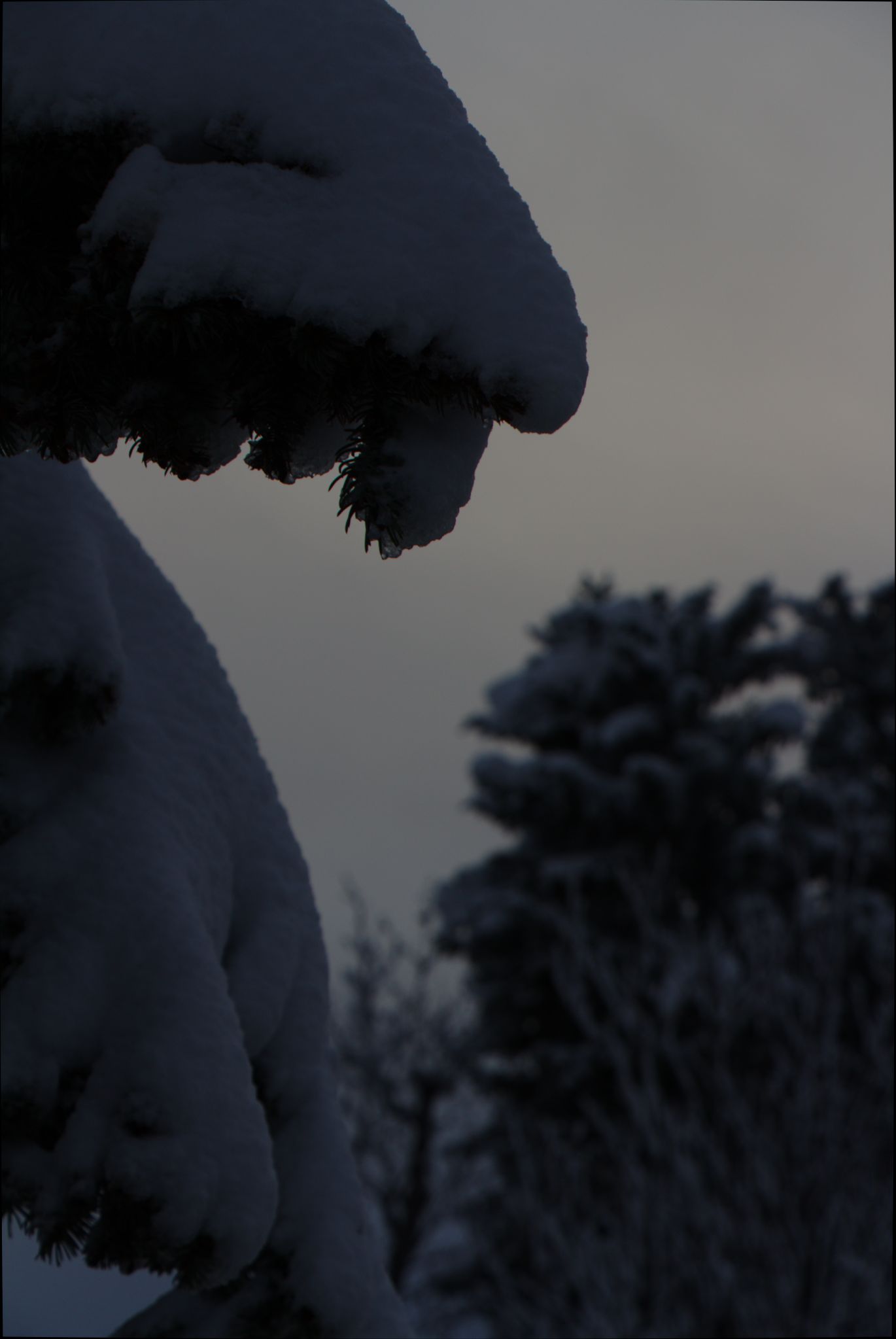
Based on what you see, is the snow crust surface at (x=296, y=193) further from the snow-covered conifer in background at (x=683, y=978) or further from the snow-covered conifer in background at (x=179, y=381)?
the snow-covered conifer in background at (x=683, y=978)

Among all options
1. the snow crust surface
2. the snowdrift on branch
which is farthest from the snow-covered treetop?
the snowdrift on branch

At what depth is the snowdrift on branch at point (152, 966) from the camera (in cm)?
219

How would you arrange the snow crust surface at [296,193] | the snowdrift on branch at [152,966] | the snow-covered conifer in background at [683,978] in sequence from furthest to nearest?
the snow-covered conifer in background at [683,978] < the snowdrift on branch at [152,966] < the snow crust surface at [296,193]

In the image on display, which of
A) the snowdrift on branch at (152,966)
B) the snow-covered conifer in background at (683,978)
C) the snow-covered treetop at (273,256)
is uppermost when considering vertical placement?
the snow-covered conifer in background at (683,978)

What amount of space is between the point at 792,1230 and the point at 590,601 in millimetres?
10202

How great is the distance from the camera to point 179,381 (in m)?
1.76

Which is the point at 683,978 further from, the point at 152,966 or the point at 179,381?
the point at 179,381

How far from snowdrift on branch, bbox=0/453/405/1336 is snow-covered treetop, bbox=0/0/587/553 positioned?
0.85 meters

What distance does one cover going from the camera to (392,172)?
166cm

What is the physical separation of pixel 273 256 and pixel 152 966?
4.46 ft

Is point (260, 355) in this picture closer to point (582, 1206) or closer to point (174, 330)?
point (174, 330)

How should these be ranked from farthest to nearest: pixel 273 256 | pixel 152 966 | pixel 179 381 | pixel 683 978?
1. pixel 683 978
2. pixel 152 966
3. pixel 179 381
4. pixel 273 256

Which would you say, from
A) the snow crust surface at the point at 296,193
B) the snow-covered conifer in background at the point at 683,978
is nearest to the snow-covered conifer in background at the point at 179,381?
the snow crust surface at the point at 296,193

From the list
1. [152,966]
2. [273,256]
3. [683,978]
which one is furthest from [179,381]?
[683,978]
